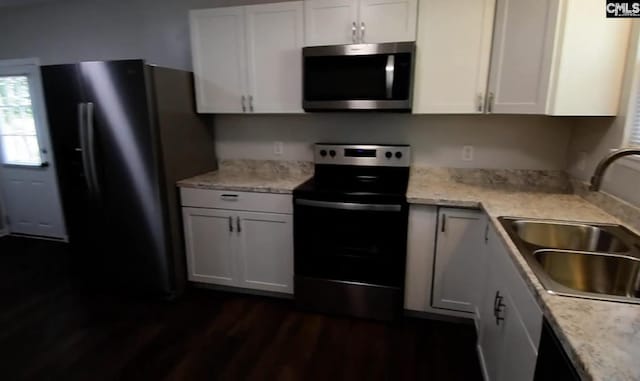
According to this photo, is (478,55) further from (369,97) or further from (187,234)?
(187,234)

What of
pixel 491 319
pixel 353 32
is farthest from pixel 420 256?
pixel 353 32

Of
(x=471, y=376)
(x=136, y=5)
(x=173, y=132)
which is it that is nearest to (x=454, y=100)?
(x=471, y=376)

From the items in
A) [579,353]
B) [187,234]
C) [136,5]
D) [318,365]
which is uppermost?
[136,5]

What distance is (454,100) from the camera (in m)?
2.22

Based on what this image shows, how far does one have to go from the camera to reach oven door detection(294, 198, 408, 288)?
2176 millimetres

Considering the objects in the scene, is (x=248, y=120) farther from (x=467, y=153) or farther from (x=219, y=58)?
(x=467, y=153)

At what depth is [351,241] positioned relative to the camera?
7.54 feet

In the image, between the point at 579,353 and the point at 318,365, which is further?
the point at 318,365

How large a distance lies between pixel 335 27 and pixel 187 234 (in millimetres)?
1864

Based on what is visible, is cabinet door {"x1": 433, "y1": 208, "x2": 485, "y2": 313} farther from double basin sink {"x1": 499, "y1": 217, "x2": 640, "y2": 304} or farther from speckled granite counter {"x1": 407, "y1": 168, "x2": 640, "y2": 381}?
double basin sink {"x1": 499, "y1": 217, "x2": 640, "y2": 304}

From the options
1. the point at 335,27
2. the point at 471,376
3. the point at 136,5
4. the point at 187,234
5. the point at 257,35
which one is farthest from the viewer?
the point at 136,5

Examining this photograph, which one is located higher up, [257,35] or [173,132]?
[257,35]

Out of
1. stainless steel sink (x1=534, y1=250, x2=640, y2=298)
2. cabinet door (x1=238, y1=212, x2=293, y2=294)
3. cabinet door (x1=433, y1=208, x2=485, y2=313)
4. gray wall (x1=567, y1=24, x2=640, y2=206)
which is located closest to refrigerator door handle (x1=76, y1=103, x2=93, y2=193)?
cabinet door (x1=238, y1=212, x2=293, y2=294)

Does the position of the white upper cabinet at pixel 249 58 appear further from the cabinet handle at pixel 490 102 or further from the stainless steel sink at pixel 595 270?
the stainless steel sink at pixel 595 270
